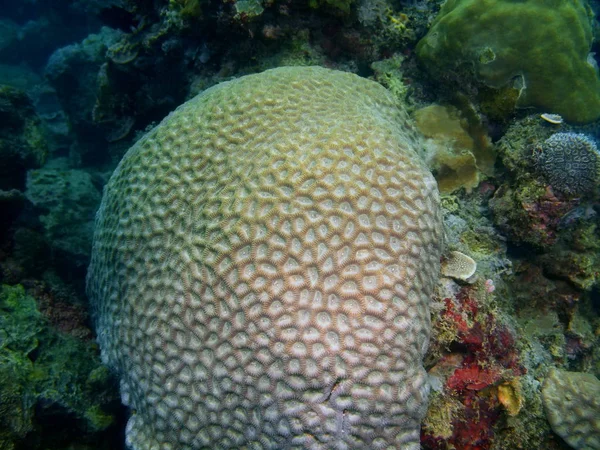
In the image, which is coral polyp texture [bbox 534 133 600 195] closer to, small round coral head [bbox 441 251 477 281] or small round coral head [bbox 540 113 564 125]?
small round coral head [bbox 540 113 564 125]

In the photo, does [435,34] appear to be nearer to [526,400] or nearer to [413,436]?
[526,400]

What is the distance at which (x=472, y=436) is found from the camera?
263cm

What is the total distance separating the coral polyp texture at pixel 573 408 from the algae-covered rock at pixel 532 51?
2858 millimetres

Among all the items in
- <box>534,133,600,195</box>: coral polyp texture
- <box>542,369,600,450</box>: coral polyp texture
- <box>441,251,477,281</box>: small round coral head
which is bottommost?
<box>542,369,600,450</box>: coral polyp texture

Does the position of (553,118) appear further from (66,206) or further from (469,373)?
(66,206)

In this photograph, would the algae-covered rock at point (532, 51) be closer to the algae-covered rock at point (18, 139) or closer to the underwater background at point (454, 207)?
the underwater background at point (454, 207)

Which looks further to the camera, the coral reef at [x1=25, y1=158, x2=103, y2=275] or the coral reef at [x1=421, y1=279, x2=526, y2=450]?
the coral reef at [x1=25, y1=158, x2=103, y2=275]

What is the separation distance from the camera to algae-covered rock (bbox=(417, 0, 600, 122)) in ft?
13.1

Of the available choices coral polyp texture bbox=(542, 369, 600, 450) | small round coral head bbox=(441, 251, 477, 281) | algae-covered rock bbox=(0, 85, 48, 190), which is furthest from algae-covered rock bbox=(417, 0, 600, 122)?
algae-covered rock bbox=(0, 85, 48, 190)

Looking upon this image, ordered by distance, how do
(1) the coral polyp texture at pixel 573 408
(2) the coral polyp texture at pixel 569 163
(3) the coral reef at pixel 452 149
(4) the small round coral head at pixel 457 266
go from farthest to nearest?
(3) the coral reef at pixel 452 149 → (2) the coral polyp texture at pixel 569 163 → (4) the small round coral head at pixel 457 266 → (1) the coral polyp texture at pixel 573 408

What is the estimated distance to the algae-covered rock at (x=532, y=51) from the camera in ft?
13.1

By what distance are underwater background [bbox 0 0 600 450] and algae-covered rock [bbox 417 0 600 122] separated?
0.02m

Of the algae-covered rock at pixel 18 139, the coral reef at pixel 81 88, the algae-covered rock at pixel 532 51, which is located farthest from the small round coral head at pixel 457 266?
the coral reef at pixel 81 88

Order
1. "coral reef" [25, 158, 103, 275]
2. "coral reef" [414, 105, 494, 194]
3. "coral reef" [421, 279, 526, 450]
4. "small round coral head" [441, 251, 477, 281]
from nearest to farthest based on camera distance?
"coral reef" [421, 279, 526, 450] < "small round coral head" [441, 251, 477, 281] < "coral reef" [414, 105, 494, 194] < "coral reef" [25, 158, 103, 275]
